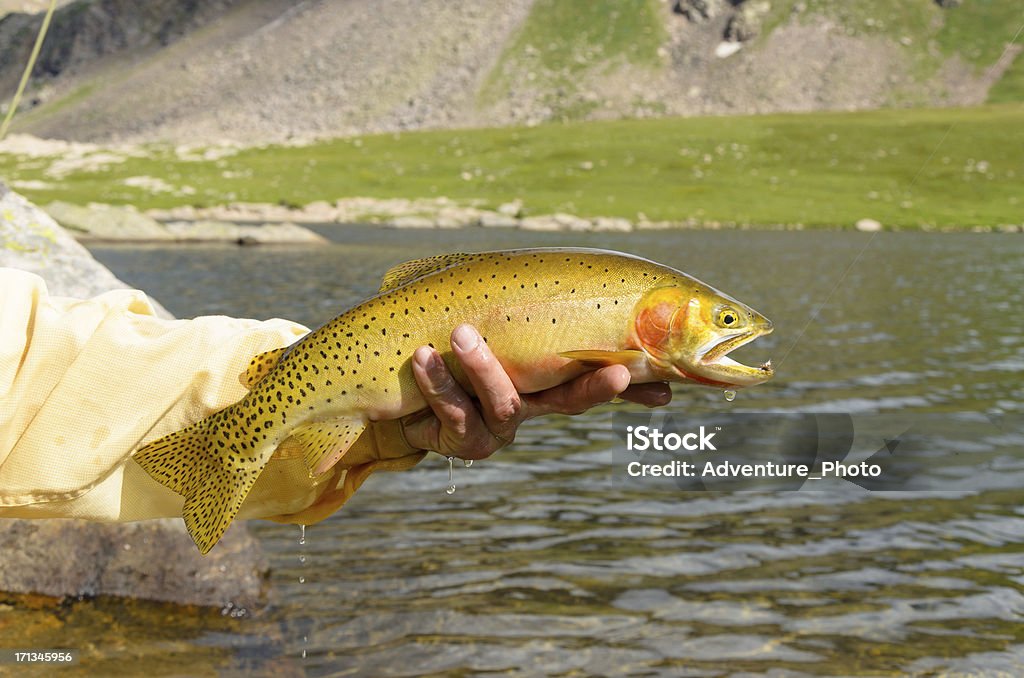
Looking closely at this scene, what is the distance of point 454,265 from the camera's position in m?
3.51

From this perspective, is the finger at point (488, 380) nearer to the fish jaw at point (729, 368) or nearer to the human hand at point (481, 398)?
the human hand at point (481, 398)

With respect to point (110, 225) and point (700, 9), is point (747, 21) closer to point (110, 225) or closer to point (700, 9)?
point (700, 9)

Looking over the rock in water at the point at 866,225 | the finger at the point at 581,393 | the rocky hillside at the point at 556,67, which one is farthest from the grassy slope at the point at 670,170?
the finger at the point at 581,393

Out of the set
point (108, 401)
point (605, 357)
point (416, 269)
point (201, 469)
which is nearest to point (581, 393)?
point (605, 357)

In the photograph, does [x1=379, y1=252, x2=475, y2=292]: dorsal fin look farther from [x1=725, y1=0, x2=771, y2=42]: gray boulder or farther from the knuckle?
[x1=725, y1=0, x2=771, y2=42]: gray boulder

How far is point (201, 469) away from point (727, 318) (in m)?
1.81

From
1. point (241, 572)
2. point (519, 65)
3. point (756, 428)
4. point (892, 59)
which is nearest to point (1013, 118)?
point (892, 59)

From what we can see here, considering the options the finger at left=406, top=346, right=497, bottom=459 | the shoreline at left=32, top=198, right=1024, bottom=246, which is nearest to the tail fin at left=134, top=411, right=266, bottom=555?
the finger at left=406, top=346, right=497, bottom=459

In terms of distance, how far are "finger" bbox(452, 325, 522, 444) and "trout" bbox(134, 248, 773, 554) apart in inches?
1.8

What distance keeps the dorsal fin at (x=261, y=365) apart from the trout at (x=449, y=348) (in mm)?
66

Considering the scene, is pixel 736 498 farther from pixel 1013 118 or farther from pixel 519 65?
pixel 519 65

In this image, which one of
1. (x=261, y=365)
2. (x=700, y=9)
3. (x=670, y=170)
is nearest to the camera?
(x=261, y=365)

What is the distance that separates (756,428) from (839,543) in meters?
5.69

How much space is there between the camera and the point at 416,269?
364 cm
